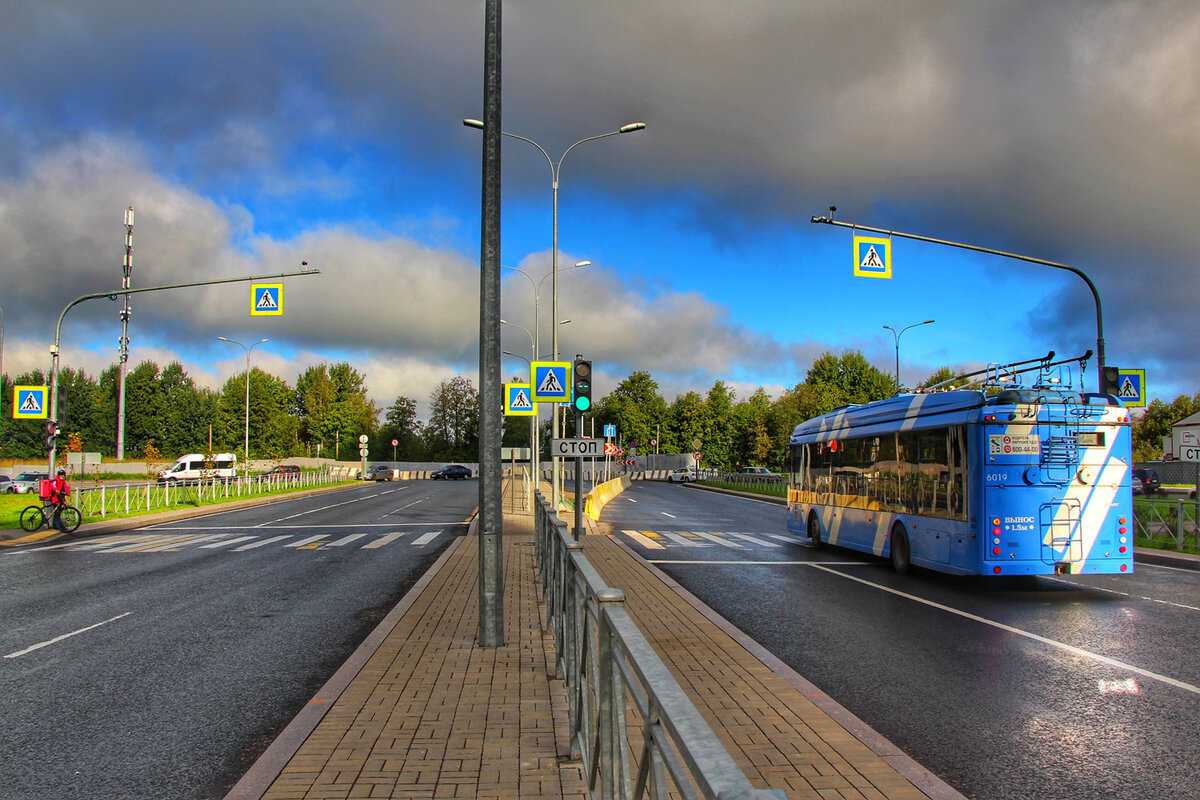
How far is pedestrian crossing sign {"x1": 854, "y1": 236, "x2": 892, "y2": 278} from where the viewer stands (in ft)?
56.6

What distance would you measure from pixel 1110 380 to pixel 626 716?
2093cm

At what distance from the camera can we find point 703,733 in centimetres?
222

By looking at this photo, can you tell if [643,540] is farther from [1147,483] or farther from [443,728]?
[1147,483]

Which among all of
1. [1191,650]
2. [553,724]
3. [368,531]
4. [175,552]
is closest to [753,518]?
[368,531]

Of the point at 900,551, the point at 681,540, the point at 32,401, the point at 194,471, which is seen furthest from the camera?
the point at 194,471

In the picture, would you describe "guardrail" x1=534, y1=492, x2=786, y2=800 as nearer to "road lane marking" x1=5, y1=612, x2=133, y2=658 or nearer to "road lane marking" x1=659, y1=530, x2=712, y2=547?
"road lane marking" x1=5, y1=612, x2=133, y2=658

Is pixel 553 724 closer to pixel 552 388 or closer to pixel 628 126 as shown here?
pixel 552 388

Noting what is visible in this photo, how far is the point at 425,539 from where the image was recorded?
20.6 meters

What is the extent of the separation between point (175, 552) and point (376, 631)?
11.0m

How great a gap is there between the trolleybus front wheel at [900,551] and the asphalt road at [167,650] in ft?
26.9

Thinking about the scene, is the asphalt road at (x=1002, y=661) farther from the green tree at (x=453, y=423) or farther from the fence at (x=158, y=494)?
the green tree at (x=453, y=423)

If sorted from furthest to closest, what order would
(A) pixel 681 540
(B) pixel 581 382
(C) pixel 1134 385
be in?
(C) pixel 1134 385
(A) pixel 681 540
(B) pixel 581 382

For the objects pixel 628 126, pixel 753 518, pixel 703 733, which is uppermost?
pixel 628 126

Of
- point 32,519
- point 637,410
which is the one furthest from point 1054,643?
point 637,410
